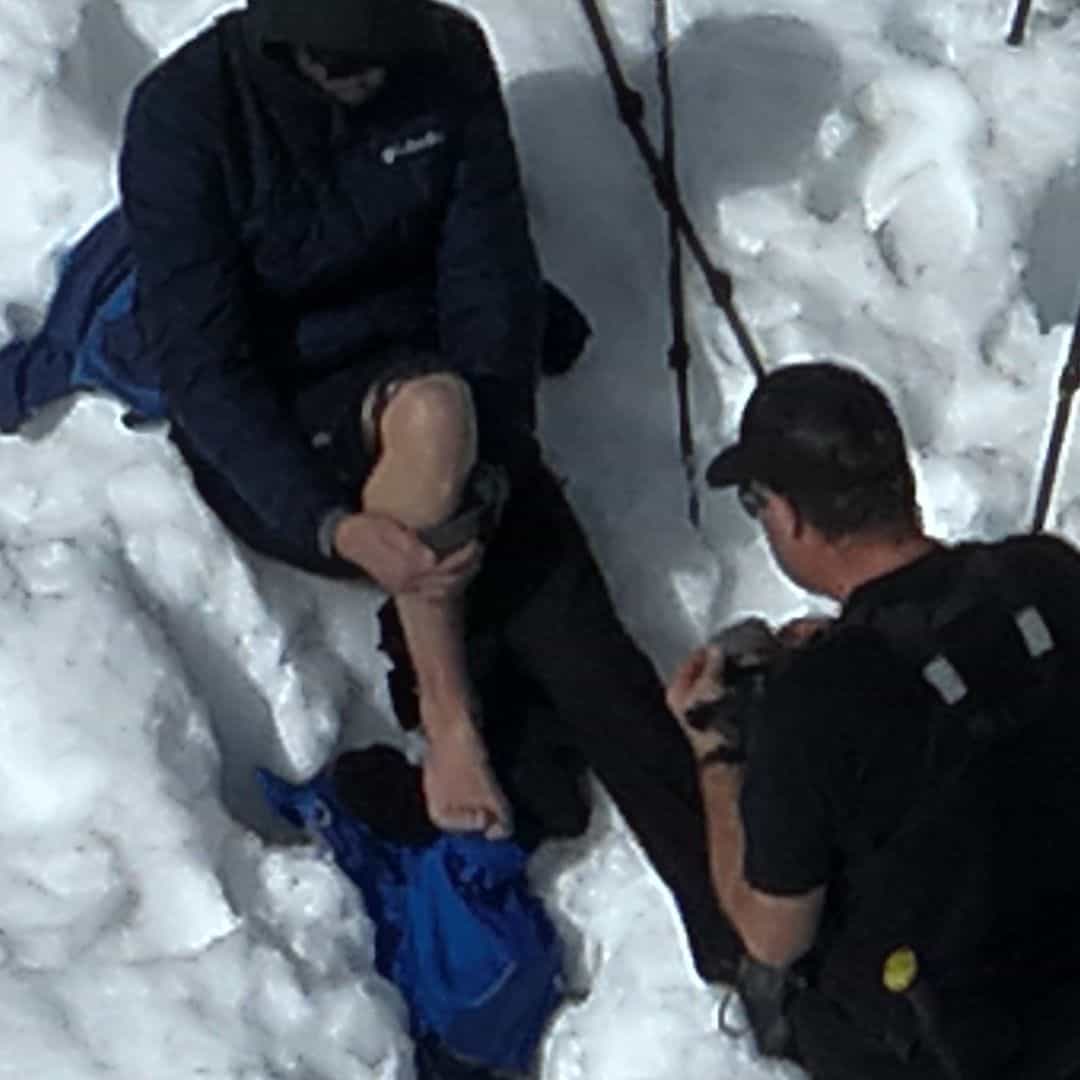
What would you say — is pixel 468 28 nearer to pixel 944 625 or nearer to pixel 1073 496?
pixel 1073 496

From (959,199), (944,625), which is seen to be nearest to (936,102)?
(959,199)

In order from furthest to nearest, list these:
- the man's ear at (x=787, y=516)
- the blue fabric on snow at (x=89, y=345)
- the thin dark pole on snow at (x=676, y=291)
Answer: the thin dark pole on snow at (x=676, y=291) → the blue fabric on snow at (x=89, y=345) → the man's ear at (x=787, y=516)

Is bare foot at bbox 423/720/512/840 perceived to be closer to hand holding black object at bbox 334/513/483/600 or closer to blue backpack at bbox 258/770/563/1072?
blue backpack at bbox 258/770/563/1072

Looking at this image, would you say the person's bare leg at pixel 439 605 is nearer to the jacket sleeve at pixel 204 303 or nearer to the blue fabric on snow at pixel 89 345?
the jacket sleeve at pixel 204 303

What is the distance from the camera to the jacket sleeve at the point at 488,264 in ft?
15.0

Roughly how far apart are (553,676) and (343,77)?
86cm

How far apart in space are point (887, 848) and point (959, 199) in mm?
1874

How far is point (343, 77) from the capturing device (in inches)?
173

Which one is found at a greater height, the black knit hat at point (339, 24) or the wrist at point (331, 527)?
the black knit hat at point (339, 24)

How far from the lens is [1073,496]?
499cm

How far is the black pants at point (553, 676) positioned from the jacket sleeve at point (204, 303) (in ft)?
0.35

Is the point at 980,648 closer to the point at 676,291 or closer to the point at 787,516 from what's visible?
the point at 787,516

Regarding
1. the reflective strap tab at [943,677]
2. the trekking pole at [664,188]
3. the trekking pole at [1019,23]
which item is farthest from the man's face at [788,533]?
the trekking pole at [1019,23]

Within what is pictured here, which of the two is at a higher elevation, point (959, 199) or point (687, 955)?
point (959, 199)
